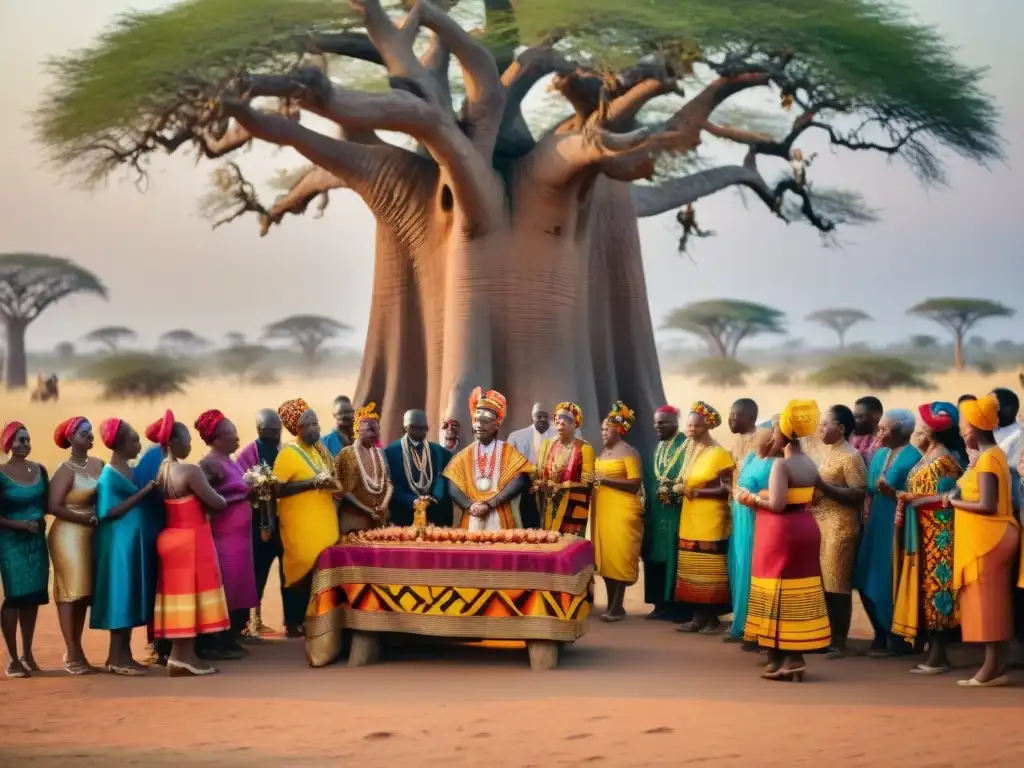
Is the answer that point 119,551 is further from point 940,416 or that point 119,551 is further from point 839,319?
point 839,319

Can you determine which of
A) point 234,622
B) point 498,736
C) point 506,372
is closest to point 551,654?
point 498,736

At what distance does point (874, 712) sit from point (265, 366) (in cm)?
2205

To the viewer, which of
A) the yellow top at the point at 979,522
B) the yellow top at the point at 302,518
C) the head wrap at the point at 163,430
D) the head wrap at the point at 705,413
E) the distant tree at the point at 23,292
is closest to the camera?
the yellow top at the point at 979,522

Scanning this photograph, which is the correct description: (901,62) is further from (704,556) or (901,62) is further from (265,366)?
(265,366)

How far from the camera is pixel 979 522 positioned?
729 cm

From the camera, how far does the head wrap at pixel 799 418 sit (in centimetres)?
708

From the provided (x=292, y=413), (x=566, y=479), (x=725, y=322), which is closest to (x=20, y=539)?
(x=292, y=413)

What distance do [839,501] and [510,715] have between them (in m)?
2.59

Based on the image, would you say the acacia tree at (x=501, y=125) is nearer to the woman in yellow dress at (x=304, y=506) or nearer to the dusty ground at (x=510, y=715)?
the woman in yellow dress at (x=304, y=506)

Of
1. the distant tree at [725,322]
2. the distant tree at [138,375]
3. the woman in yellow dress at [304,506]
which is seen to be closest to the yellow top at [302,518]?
the woman in yellow dress at [304,506]

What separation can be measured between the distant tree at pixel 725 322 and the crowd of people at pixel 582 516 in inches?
753

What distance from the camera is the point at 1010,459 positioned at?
805cm

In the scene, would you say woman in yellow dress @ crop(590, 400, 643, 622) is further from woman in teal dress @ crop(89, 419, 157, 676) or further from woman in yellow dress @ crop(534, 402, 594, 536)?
woman in teal dress @ crop(89, 419, 157, 676)

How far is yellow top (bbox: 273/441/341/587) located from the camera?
8305 millimetres
